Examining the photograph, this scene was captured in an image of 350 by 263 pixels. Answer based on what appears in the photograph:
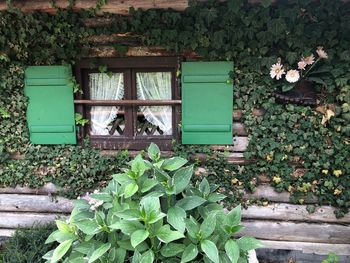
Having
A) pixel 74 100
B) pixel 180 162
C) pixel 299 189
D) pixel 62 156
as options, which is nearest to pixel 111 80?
pixel 74 100

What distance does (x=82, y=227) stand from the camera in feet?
7.43

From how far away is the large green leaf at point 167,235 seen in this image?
6.88ft

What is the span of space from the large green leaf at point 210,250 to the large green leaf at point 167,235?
16 cm

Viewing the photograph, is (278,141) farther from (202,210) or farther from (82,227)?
(82,227)

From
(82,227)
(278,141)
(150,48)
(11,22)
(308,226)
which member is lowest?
(308,226)

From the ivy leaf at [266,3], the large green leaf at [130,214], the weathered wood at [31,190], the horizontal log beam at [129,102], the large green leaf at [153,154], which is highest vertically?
the ivy leaf at [266,3]

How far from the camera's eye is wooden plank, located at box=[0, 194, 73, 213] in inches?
150

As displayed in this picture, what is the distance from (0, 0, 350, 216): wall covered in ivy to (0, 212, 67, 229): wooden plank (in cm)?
53

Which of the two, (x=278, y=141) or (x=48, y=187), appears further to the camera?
(x=48, y=187)

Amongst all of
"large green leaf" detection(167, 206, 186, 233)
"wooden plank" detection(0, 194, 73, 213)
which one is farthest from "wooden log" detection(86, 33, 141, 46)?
Result: "large green leaf" detection(167, 206, 186, 233)

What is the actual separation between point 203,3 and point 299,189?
2.11 m

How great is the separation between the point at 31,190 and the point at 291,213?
2891mm

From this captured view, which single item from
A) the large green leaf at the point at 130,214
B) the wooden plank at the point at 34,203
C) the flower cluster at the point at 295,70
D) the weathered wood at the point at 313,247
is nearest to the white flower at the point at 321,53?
the flower cluster at the point at 295,70

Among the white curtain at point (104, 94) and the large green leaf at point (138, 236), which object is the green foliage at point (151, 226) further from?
the white curtain at point (104, 94)
